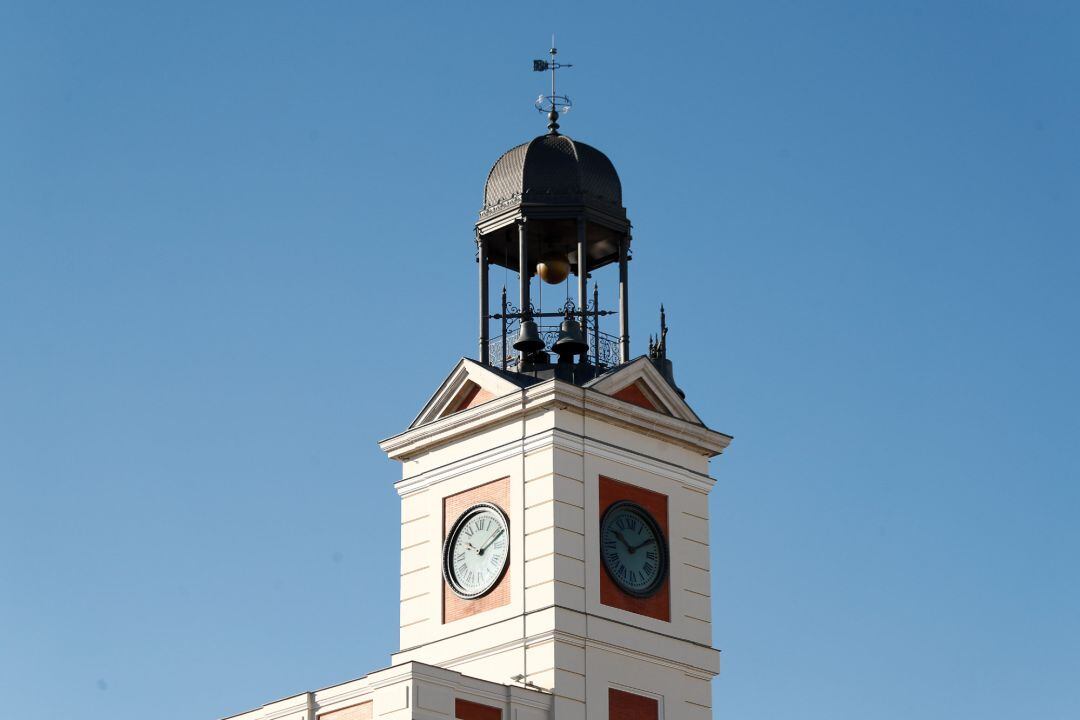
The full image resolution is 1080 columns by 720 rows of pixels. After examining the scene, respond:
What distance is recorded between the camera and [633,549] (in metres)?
52.8

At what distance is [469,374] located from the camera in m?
54.3

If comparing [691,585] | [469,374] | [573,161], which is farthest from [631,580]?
[573,161]

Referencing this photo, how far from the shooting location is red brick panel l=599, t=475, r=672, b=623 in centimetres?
5206

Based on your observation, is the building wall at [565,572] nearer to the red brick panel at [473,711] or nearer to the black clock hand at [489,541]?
the black clock hand at [489,541]

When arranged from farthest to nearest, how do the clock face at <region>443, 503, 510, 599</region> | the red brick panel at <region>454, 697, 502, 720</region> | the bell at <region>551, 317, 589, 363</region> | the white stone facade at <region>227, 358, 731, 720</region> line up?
1. the bell at <region>551, 317, 589, 363</region>
2. the clock face at <region>443, 503, 510, 599</region>
3. the white stone facade at <region>227, 358, 731, 720</region>
4. the red brick panel at <region>454, 697, 502, 720</region>

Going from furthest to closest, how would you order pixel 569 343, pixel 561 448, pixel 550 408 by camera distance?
pixel 569 343 → pixel 550 408 → pixel 561 448

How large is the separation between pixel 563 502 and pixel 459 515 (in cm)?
285

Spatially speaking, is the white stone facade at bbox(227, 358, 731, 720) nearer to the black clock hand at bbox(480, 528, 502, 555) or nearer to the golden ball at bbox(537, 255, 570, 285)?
the black clock hand at bbox(480, 528, 502, 555)

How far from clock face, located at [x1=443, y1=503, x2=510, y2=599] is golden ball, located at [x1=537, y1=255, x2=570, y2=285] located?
255 inches

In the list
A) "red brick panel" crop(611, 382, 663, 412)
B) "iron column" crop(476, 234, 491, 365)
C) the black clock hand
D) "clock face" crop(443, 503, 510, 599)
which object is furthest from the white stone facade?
"iron column" crop(476, 234, 491, 365)

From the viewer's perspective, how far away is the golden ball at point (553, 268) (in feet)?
188

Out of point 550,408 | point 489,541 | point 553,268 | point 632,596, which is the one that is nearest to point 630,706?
point 632,596

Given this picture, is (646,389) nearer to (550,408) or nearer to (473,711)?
(550,408)

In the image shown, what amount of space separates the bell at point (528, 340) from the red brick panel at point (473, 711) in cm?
867
